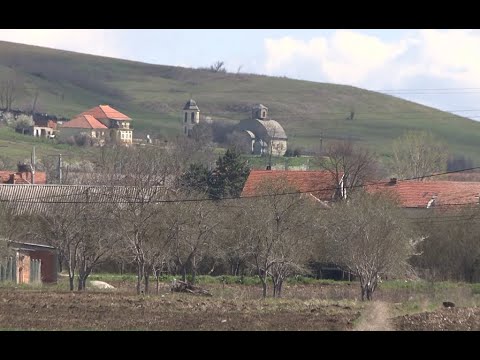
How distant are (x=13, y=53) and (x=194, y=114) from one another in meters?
50.0

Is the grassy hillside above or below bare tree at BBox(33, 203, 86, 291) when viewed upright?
above

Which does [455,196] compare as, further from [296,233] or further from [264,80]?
[264,80]

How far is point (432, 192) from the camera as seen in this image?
56.5 m

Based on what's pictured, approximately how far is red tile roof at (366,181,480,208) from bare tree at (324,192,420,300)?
46.8 feet

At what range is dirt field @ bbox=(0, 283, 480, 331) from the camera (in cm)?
2211

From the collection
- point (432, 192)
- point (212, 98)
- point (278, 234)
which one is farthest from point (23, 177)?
point (212, 98)

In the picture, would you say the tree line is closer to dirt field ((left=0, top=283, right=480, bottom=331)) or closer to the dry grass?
the dry grass

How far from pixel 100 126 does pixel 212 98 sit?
45.5m

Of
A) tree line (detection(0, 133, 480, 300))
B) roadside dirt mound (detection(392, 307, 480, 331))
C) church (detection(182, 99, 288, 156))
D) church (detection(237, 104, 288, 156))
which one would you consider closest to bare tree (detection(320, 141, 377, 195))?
tree line (detection(0, 133, 480, 300))

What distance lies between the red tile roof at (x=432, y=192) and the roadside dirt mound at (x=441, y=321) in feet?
98.2

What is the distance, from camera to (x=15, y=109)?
475 ft

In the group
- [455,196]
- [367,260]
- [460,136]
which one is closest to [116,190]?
[367,260]

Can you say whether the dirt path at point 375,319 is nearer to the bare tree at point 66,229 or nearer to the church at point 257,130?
the bare tree at point 66,229
